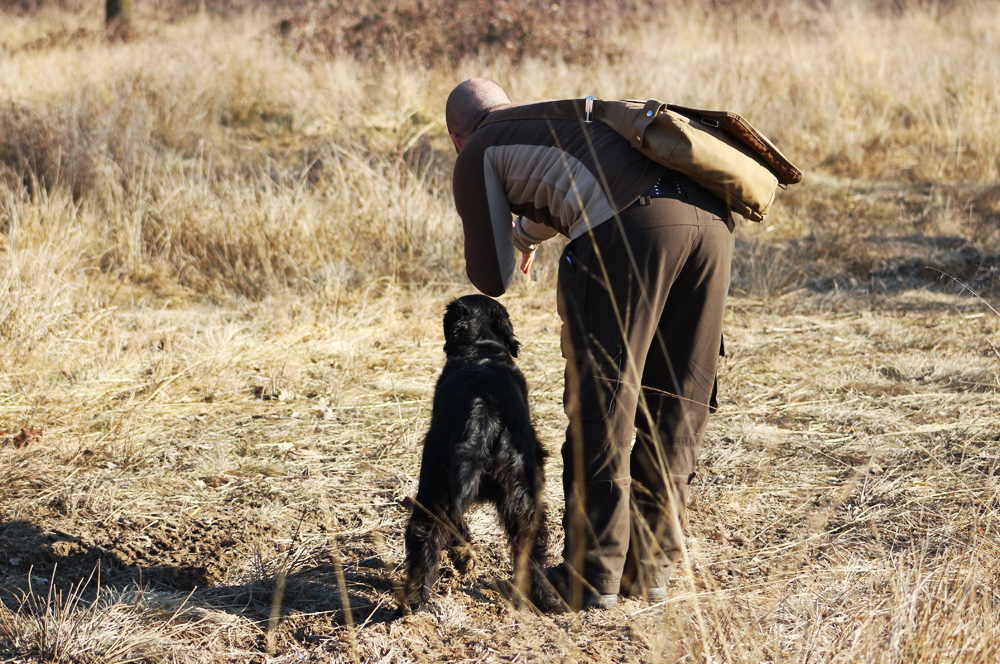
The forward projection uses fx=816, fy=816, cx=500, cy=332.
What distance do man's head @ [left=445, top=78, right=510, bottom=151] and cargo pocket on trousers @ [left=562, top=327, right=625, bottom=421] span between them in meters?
0.82

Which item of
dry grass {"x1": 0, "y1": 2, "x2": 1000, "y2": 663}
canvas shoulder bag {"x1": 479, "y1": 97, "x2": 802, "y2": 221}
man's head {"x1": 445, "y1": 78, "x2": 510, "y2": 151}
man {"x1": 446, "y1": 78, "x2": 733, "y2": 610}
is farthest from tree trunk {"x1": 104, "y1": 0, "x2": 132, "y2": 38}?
canvas shoulder bag {"x1": 479, "y1": 97, "x2": 802, "y2": 221}

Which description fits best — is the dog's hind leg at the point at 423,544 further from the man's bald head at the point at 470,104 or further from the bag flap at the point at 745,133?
the bag flap at the point at 745,133

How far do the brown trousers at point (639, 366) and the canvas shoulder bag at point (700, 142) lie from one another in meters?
0.10

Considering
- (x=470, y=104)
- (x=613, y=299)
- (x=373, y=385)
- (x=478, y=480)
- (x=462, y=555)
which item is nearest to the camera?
(x=613, y=299)

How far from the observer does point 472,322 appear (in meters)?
3.06

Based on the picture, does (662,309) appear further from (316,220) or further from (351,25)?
(351,25)

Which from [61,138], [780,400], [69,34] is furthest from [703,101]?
[69,34]

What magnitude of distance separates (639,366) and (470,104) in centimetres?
105

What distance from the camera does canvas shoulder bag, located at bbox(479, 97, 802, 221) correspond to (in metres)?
2.25

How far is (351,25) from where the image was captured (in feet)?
41.0

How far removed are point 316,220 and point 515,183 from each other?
429 centimetres

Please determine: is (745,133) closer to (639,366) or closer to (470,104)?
(639,366)

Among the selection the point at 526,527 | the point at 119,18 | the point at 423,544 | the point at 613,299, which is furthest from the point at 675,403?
the point at 119,18

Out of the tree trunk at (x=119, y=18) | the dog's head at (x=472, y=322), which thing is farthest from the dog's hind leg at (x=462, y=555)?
the tree trunk at (x=119, y=18)
